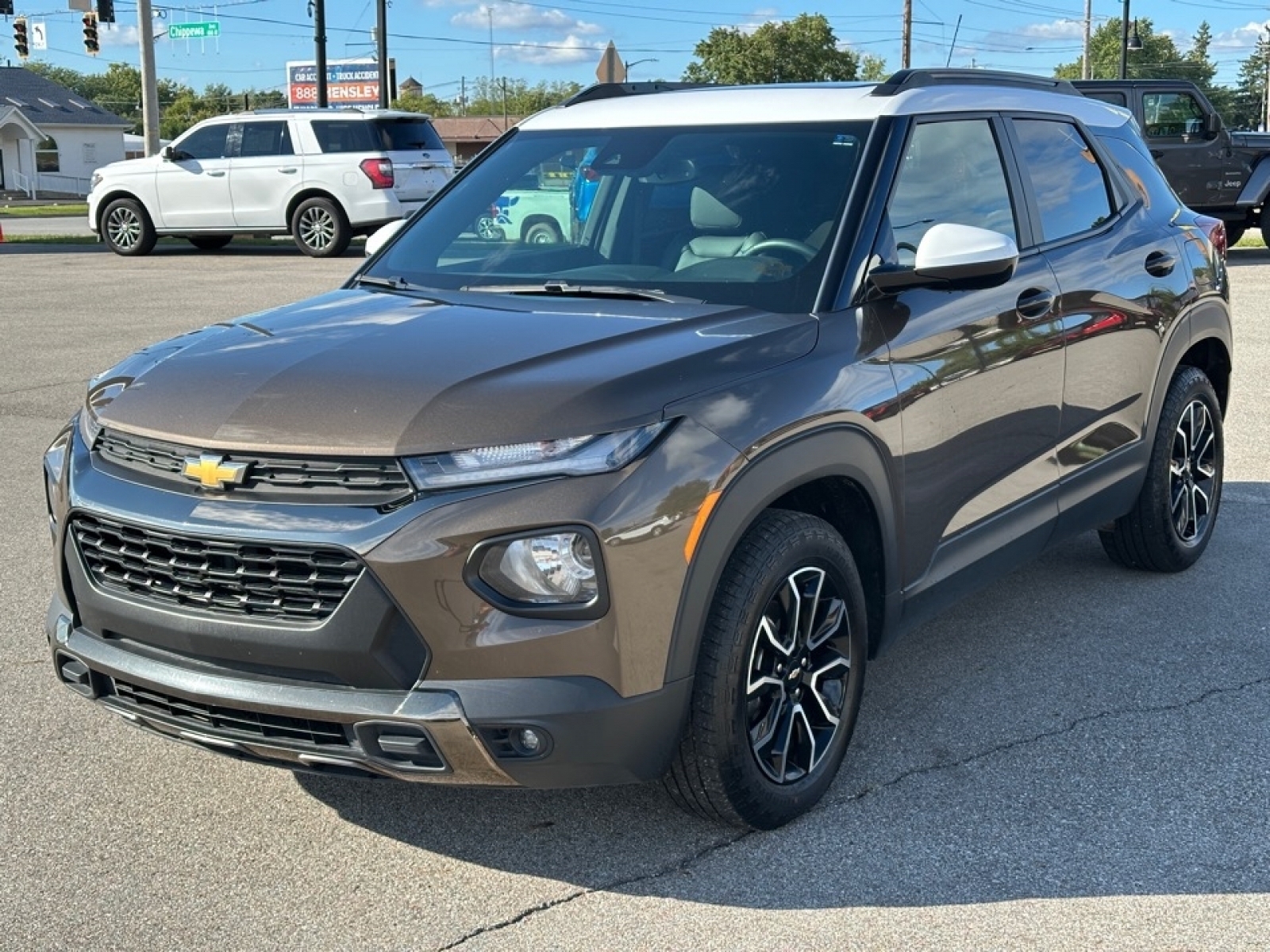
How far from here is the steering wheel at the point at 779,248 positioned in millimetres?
4129

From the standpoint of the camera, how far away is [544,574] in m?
3.13

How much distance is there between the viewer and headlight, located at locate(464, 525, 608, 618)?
3.10 metres

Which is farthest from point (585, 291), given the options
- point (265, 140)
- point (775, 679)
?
point (265, 140)

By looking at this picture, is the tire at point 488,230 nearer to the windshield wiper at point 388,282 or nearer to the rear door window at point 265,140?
the windshield wiper at point 388,282

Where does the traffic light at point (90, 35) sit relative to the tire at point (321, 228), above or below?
above

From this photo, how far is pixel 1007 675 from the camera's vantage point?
4.84m

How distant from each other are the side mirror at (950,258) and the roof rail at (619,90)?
138cm

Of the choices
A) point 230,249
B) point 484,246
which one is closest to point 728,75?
point 230,249

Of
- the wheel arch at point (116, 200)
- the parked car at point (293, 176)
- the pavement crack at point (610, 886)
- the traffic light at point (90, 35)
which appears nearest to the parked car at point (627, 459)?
the pavement crack at point (610, 886)

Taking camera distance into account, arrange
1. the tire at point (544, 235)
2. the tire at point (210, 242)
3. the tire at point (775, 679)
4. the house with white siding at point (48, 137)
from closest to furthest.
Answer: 1. the tire at point (775, 679)
2. the tire at point (544, 235)
3. the tire at point (210, 242)
4. the house with white siding at point (48, 137)

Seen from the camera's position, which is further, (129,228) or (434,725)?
(129,228)

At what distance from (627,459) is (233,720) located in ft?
3.45

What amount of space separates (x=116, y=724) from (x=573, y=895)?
1.72m

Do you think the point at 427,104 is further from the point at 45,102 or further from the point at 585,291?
the point at 585,291
